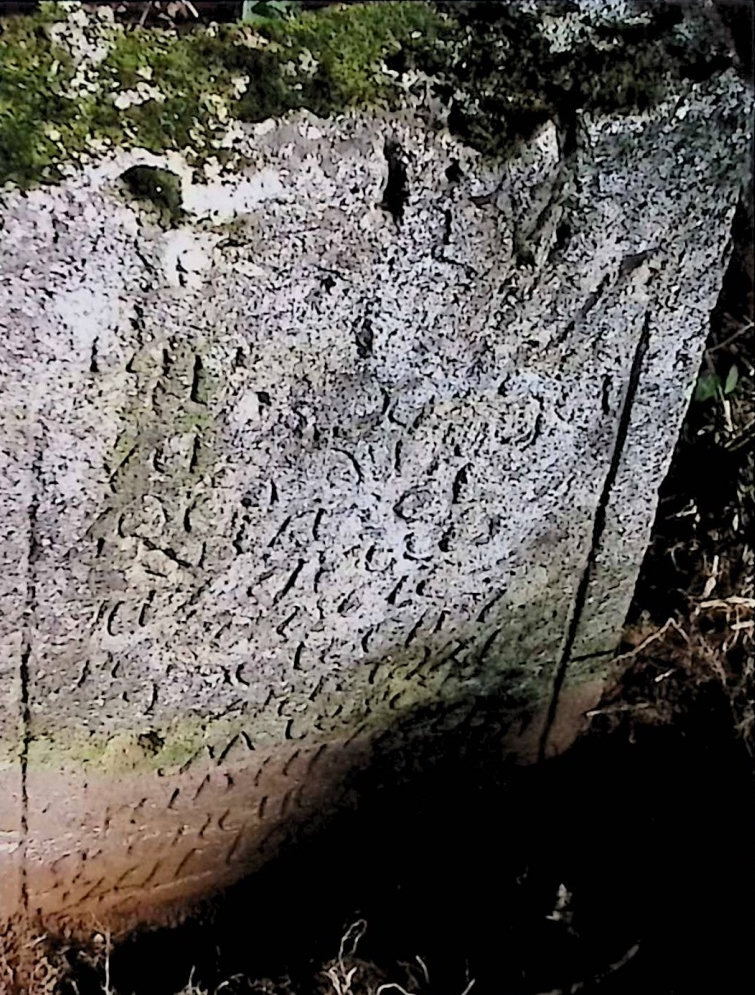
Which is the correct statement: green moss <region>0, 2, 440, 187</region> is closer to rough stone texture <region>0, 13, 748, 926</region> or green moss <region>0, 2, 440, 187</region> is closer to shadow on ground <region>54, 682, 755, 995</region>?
rough stone texture <region>0, 13, 748, 926</region>

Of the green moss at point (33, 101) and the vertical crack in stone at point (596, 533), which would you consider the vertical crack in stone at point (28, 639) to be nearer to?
the green moss at point (33, 101)

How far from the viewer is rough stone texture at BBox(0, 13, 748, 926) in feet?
3.50

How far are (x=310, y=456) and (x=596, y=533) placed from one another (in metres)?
0.33

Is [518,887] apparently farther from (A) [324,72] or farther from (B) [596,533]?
(A) [324,72]

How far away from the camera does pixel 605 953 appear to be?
161 centimetres

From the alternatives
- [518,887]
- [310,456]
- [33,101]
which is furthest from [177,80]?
[518,887]

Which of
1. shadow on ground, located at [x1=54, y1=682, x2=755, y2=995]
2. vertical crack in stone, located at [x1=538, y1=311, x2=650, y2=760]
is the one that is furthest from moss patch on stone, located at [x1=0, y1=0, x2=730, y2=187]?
shadow on ground, located at [x1=54, y1=682, x2=755, y2=995]

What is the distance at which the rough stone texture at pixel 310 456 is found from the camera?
1.07 meters

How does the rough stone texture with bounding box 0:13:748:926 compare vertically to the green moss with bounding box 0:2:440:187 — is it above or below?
below

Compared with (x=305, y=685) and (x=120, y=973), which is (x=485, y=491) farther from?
(x=120, y=973)

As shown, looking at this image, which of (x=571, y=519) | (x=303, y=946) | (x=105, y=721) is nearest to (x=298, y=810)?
(x=303, y=946)

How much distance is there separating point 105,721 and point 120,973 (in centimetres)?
36

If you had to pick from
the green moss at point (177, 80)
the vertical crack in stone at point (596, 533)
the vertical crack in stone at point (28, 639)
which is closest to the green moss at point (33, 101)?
the green moss at point (177, 80)

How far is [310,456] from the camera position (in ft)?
4.02
